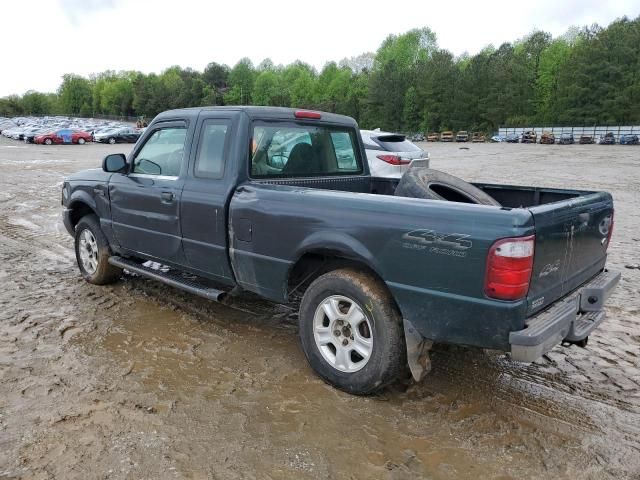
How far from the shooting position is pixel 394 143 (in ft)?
35.9

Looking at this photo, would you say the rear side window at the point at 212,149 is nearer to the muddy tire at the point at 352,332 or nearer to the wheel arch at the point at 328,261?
the wheel arch at the point at 328,261

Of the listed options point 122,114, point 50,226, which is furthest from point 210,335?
point 122,114

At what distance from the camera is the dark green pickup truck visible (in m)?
2.86

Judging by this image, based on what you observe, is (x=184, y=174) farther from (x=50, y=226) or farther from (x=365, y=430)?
(x=50, y=226)

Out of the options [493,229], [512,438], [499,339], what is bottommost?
[512,438]

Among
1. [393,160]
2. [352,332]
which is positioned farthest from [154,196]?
[393,160]

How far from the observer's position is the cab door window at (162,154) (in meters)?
4.71

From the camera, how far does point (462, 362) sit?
4.06 m

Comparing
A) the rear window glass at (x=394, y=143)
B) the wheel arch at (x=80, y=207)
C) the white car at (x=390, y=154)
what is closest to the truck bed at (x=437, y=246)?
the wheel arch at (x=80, y=207)

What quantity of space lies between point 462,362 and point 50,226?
817cm

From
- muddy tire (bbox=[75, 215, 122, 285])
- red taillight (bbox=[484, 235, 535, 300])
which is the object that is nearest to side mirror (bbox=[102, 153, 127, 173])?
muddy tire (bbox=[75, 215, 122, 285])

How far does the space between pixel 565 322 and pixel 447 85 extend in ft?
315

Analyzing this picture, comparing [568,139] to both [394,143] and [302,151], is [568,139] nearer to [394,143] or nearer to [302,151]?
[394,143]

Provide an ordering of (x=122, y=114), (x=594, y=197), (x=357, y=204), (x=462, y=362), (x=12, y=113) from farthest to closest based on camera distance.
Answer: (x=12, y=113) → (x=122, y=114) → (x=462, y=362) → (x=594, y=197) → (x=357, y=204)
